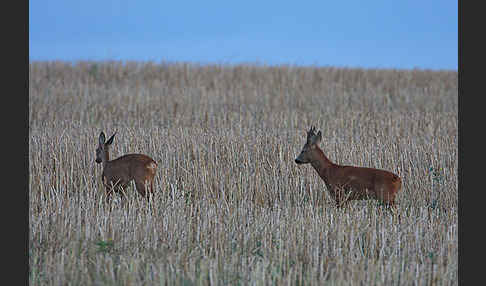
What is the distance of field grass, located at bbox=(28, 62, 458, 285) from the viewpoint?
4.84m

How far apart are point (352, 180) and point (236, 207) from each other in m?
1.43

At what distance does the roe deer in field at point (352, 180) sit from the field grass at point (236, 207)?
0.65ft

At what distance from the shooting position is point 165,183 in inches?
334

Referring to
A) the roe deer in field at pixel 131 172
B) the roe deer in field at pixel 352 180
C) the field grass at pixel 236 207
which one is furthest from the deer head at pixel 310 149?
the roe deer in field at pixel 131 172

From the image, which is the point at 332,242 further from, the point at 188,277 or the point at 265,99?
the point at 265,99

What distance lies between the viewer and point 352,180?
23.1 ft

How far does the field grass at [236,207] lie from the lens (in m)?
4.84

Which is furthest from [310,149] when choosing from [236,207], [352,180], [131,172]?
[131,172]

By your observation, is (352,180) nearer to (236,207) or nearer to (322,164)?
(322,164)

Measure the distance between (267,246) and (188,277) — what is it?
44.4 inches

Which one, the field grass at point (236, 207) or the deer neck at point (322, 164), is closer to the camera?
the field grass at point (236, 207)

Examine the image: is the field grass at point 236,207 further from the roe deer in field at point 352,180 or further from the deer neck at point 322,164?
the deer neck at point 322,164

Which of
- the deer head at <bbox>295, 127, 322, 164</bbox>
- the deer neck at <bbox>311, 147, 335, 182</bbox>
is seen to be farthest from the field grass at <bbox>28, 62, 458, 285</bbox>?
the deer head at <bbox>295, 127, 322, 164</bbox>

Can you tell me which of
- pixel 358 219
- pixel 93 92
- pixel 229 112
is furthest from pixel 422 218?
pixel 93 92
